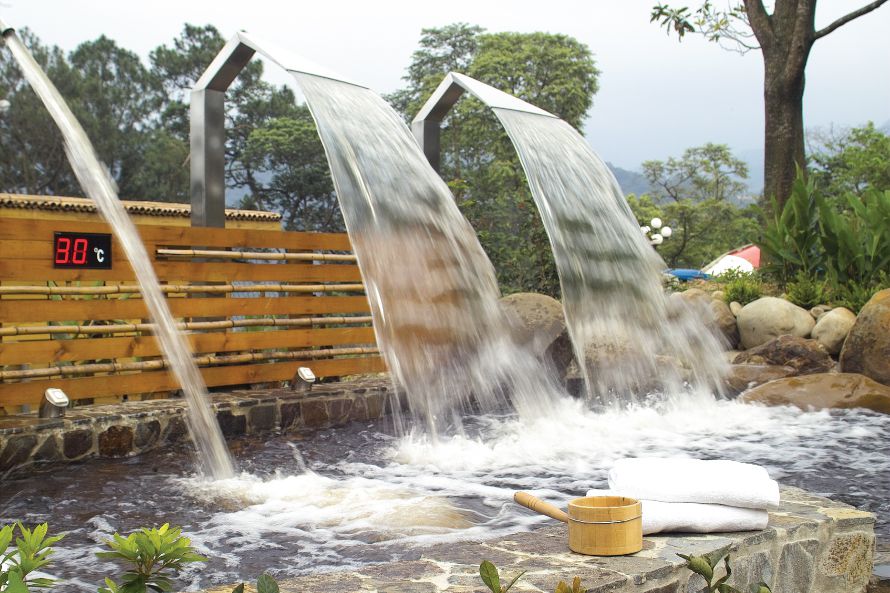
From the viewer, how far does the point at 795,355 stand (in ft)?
29.1

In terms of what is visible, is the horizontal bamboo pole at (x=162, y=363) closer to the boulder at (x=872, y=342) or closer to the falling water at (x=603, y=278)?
the falling water at (x=603, y=278)

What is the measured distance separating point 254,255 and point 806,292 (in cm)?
680

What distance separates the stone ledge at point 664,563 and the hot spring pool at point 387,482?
33.4 inches

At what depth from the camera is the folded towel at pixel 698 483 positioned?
3053 millimetres

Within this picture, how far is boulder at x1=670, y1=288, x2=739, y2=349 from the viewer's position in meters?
10.4

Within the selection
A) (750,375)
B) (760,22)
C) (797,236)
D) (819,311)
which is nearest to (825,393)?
(750,375)

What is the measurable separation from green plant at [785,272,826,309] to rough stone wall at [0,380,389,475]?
18.8 ft

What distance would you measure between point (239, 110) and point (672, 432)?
→ 3633cm

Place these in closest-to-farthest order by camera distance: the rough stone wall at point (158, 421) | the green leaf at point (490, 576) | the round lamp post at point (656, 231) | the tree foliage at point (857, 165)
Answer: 1. the green leaf at point (490, 576)
2. the rough stone wall at point (158, 421)
3. the round lamp post at point (656, 231)
4. the tree foliage at point (857, 165)

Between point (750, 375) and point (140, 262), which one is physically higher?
point (140, 262)

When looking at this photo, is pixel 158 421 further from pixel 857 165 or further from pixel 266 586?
pixel 857 165

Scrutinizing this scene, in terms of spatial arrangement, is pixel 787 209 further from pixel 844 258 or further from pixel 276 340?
→ pixel 276 340

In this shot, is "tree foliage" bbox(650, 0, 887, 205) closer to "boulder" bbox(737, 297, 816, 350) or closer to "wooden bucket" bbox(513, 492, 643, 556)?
"boulder" bbox(737, 297, 816, 350)

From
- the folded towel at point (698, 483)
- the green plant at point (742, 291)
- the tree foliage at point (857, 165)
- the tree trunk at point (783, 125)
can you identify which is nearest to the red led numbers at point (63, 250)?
the folded towel at point (698, 483)
